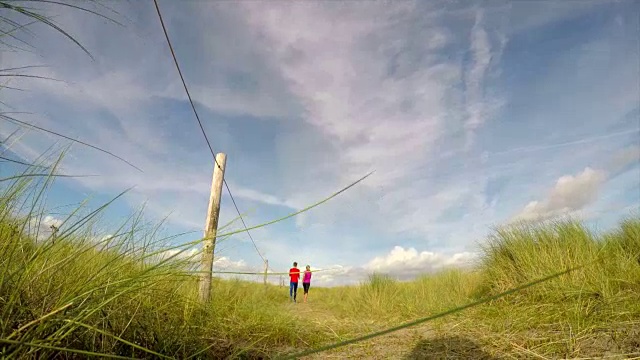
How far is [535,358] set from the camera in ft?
11.2

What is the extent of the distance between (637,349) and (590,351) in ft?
1.18

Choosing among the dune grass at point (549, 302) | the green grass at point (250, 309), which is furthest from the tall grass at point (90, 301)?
the dune grass at point (549, 302)

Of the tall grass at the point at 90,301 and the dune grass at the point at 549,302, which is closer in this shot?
the tall grass at the point at 90,301

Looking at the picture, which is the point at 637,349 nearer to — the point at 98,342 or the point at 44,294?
the point at 98,342

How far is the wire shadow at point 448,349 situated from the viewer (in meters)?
3.86

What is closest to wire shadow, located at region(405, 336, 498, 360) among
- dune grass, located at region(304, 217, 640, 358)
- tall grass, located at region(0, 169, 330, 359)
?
dune grass, located at region(304, 217, 640, 358)

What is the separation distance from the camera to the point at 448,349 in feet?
13.4

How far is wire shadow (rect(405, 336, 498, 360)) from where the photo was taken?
3863 millimetres

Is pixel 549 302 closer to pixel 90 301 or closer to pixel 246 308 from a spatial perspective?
pixel 246 308

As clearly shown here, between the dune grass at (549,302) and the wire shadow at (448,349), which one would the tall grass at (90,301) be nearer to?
the wire shadow at (448,349)

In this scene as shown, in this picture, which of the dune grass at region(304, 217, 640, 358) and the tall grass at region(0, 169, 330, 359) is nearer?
the tall grass at region(0, 169, 330, 359)

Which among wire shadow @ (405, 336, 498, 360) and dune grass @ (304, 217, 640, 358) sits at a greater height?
dune grass @ (304, 217, 640, 358)

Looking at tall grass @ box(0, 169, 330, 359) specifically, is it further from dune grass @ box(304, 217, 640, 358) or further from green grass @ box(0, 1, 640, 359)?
dune grass @ box(304, 217, 640, 358)

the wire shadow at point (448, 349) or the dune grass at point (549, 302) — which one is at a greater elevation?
the dune grass at point (549, 302)
